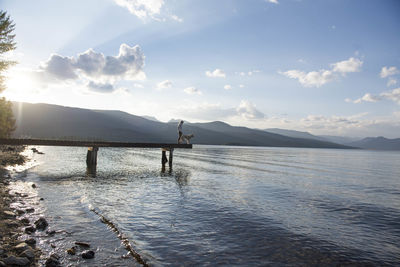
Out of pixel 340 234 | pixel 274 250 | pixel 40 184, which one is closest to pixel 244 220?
pixel 274 250

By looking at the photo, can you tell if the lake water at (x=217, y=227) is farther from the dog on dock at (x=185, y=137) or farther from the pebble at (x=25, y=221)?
the dog on dock at (x=185, y=137)

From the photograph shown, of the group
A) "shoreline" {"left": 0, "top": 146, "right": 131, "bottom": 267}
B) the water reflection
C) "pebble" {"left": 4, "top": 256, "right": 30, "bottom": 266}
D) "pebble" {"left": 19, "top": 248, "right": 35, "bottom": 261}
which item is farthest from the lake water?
the water reflection

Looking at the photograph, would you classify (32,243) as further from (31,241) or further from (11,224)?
(11,224)

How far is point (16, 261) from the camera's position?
21.9 ft

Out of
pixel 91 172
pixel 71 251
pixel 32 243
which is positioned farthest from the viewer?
pixel 91 172

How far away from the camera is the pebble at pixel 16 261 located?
6539mm

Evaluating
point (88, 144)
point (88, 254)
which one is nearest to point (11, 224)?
point (88, 254)

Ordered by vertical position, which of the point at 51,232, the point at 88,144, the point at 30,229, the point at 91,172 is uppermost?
the point at 88,144

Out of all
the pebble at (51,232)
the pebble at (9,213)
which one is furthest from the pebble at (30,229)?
the pebble at (9,213)

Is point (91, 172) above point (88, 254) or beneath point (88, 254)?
beneath

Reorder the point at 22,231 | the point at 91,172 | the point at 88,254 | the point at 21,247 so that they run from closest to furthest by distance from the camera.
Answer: the point at 21,247 < the point at 88,254 < the point at 22,231 < the point at 91,172

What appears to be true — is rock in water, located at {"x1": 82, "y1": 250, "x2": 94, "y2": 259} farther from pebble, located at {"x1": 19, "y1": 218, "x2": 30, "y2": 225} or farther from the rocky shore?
pebble, located at {"x1": 19, "y1": 218, "x2": 30, "y2": 225}

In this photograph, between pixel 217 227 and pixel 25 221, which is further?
pixel 217 227

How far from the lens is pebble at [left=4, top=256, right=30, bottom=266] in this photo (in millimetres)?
6539
